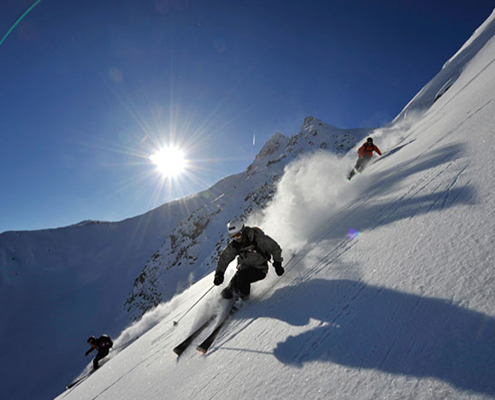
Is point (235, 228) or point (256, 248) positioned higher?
point (235, 228)

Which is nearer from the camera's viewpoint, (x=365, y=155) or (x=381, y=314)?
(x=381, y=314)

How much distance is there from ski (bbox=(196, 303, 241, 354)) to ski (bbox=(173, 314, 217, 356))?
41 centimetres

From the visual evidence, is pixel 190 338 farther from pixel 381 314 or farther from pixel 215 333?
pixel 381 314

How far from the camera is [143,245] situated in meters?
69.2

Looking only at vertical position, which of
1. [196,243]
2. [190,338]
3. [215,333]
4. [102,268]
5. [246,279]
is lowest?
[215,333]

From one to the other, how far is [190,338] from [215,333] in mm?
535

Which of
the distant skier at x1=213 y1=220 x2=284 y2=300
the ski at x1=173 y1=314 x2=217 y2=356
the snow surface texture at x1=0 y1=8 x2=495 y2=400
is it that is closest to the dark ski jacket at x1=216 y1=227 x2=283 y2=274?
the distant skier at x1=213 y1=220 x2=284 y2=300

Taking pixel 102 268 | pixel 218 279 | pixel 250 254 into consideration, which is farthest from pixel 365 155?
pixel 102 268

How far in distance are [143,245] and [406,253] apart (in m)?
76.7

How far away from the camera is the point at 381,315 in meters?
1.74

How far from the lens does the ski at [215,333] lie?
3056 mm

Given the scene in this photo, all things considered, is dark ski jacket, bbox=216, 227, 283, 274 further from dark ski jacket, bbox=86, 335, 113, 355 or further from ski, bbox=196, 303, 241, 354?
dark ski jacket, bbox=86, 335, 113, 355

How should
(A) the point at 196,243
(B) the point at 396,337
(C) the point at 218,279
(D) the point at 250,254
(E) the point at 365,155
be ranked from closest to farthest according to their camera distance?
(B) the point at 396,337, (D) the point at 250,254, (C) the point at 218,279, (E) the point at 365,155, (A) the point at 196,243

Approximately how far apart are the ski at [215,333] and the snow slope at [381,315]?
0.41ft
